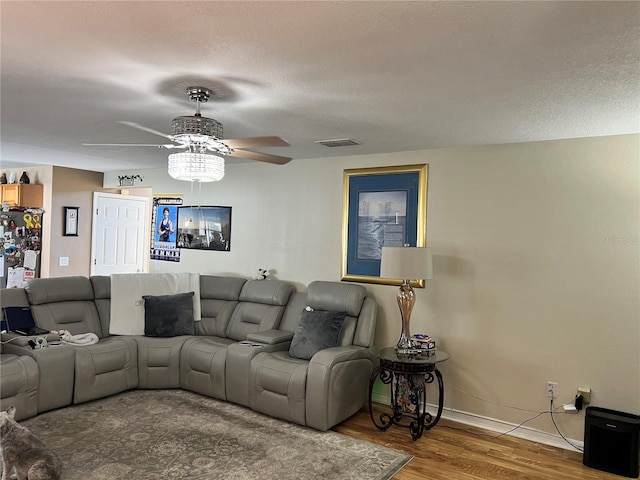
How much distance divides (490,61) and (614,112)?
1258mm

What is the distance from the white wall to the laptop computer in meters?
3.17

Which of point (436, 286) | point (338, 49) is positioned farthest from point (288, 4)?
point (436, 286)

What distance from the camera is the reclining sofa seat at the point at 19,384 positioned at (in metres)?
3.47

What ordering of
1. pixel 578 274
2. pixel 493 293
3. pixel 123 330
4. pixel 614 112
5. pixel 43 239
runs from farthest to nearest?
pixel 43 239 < pixel 123 330 < pixel 493 293 < pixel 578 274 < pixel 614 112

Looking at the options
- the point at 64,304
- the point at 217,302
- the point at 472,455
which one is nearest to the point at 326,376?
the point at 472,455

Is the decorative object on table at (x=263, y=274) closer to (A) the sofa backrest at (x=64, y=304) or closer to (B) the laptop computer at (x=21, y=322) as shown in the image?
(A) the sofa backrest at (x=64, y=304)

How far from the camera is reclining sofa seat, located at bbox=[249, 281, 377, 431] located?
11.7ft

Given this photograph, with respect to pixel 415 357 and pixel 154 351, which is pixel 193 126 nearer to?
pixel 415 357

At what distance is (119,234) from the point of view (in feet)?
22.6

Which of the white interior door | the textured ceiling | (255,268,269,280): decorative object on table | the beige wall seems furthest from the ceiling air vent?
the beige wall

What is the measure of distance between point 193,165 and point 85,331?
2.77m

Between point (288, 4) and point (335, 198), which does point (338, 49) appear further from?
point (335, 198)

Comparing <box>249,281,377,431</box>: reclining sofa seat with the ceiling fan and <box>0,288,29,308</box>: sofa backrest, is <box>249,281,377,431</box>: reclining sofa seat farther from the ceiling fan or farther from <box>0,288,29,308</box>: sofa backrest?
<box>0,288,29,308</box>: sofa backrest

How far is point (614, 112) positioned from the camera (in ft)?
9.26
